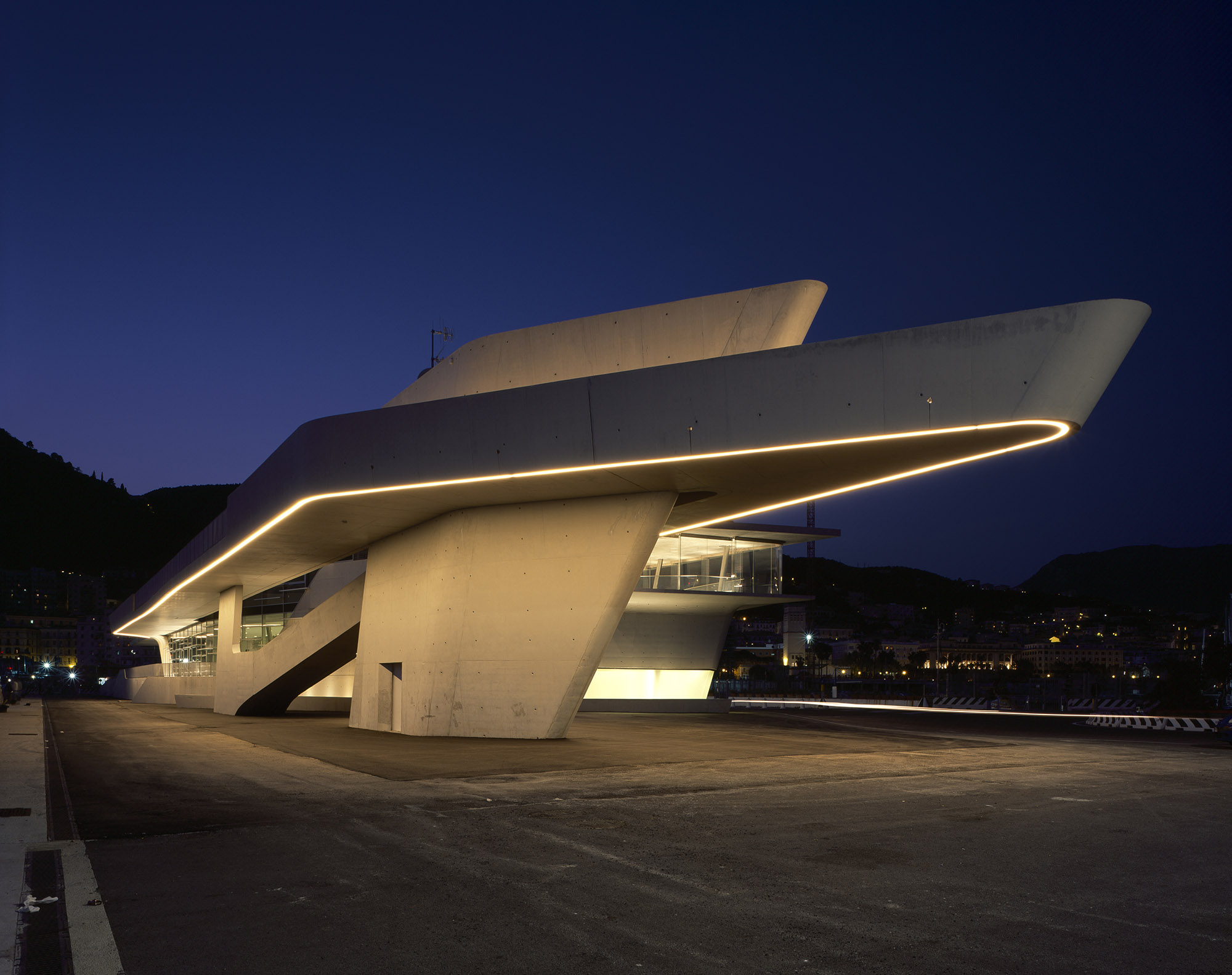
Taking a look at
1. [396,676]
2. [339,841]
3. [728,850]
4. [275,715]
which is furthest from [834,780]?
[275,715]

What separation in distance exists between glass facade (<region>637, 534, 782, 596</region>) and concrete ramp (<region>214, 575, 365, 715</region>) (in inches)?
504

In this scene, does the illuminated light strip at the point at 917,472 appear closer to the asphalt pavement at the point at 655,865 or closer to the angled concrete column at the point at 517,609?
the angled concrete column at the point at 517,609

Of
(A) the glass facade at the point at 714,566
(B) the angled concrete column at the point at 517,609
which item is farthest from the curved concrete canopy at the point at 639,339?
(A) the glass facade at the point at 714,566

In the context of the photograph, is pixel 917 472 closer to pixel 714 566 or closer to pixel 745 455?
pixel 745 455

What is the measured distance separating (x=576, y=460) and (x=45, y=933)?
37.8ft

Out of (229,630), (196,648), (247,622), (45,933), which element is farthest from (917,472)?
(196,648)

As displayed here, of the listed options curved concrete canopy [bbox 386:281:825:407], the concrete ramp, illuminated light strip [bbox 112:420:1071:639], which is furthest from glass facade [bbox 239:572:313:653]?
curved concrete canopy [bbox 386:281:825:407]

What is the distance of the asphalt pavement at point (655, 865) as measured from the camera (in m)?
4.92

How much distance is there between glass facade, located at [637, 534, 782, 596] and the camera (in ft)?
122

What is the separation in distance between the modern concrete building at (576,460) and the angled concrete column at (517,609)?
1.7 inches

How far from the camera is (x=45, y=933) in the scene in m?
5.22

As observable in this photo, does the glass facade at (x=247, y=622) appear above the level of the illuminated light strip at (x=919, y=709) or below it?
above

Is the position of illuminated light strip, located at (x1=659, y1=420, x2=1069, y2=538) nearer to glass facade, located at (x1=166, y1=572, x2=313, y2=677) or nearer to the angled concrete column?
the angled concrete column

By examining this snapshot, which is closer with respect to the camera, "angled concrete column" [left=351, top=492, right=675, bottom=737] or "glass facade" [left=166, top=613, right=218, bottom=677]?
"angled concrete column" [left=351, top=492, right=675, bottom=737]
